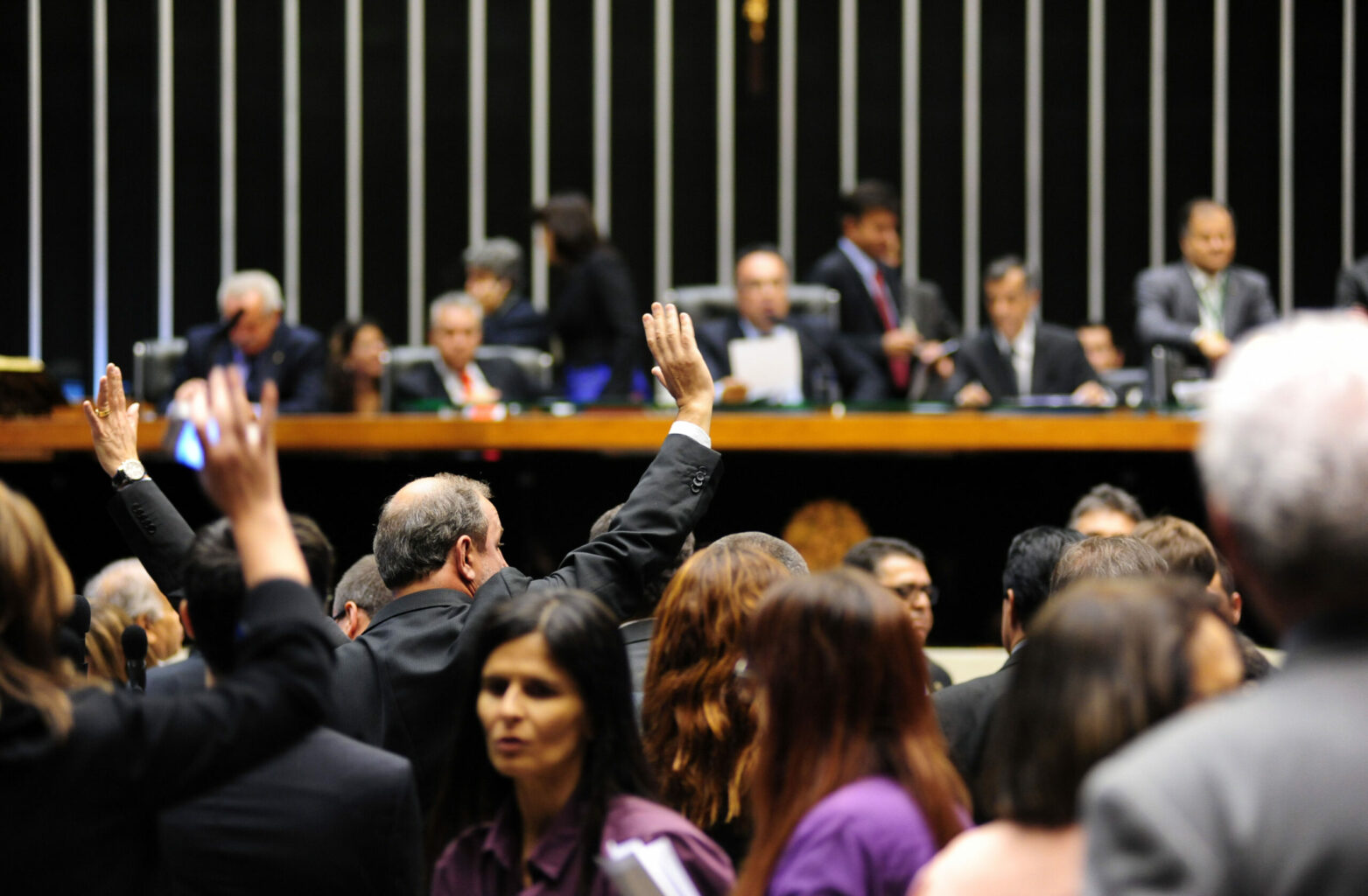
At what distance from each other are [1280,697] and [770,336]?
5.26m

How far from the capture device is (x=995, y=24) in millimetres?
9375

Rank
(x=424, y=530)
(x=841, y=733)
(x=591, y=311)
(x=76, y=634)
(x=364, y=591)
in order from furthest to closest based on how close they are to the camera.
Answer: (x=591, y=311) → (x=364, y=591) → (x=424, y=530) → (x=76, y=634) → (x=841, y=733)

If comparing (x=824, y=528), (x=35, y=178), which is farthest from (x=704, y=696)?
(x=35, y=178)

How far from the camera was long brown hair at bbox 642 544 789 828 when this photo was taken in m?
2.34

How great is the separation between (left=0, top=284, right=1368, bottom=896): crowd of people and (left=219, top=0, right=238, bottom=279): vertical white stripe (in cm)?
665

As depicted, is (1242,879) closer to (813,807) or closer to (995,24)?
(813,807)

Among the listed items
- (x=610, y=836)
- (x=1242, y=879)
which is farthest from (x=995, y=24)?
(x=1242, y=879)

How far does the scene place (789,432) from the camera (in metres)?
5.50

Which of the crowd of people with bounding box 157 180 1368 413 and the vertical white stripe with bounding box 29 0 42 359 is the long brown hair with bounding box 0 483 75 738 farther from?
the vertical white stripe with bounding box 29 0 42 359

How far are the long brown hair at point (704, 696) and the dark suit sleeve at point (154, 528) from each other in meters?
0.79

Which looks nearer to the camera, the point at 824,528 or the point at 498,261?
the point at 824,528

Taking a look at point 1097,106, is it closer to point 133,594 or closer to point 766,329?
point 766,329

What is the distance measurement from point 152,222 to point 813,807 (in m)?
8.11

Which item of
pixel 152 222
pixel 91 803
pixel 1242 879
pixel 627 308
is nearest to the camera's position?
pixel 1242 879
